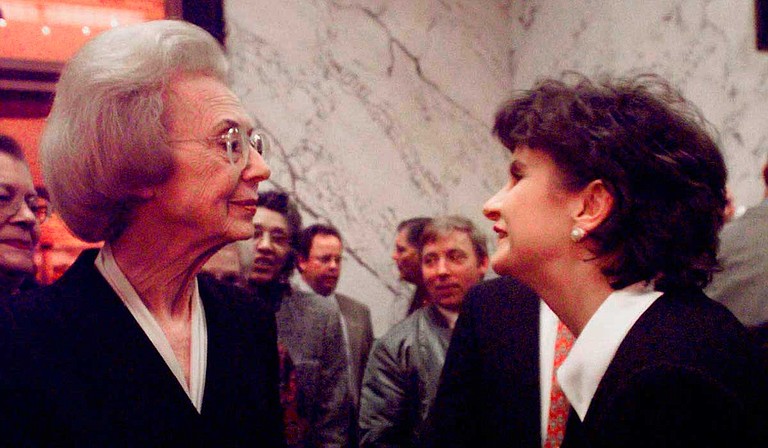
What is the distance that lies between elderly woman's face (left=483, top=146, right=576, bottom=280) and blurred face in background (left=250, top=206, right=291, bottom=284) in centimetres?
155

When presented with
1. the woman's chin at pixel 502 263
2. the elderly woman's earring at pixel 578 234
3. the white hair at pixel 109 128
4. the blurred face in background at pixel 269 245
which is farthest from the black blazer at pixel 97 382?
the blurred face in background at pixel 269 245

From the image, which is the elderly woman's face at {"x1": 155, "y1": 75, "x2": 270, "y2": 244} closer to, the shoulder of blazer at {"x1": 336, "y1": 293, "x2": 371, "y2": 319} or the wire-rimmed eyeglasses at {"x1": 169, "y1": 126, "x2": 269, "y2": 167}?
the wire-rimmed eyeglasses at {"x1": 169, "y1": 126, "x2": 269, "y2": 167}

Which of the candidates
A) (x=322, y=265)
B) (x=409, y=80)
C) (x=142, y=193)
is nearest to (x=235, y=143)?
(x=142, y=193)

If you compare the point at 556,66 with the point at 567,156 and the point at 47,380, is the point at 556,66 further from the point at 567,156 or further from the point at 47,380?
the point at 47,380

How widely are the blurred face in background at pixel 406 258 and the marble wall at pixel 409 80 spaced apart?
321 millimetres

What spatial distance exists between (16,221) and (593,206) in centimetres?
152

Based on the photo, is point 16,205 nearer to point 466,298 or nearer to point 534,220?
point 466,298

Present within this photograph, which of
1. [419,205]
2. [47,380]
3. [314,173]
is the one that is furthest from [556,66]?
[47,380]

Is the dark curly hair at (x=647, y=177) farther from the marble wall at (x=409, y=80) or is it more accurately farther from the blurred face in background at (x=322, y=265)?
the blurred face in background at (x=322, y=265)

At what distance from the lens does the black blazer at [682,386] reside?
4.12ft

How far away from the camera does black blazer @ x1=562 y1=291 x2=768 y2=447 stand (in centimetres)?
126

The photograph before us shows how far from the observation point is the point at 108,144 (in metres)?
1.40

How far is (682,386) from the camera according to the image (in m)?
1.30

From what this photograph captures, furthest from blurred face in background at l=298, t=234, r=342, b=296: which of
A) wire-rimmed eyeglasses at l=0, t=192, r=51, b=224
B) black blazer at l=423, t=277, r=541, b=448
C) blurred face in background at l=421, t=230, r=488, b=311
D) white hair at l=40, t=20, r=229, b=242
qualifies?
white hair at l=40, t=20, r=229, b=242
